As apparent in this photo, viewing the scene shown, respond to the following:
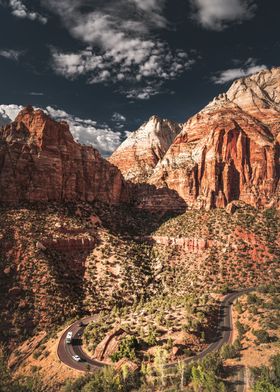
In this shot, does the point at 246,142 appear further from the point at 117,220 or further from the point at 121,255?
the point at 121,255

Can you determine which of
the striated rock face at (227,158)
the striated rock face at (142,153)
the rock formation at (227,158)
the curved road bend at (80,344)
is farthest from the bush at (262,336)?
the striated rock face at (142,153)

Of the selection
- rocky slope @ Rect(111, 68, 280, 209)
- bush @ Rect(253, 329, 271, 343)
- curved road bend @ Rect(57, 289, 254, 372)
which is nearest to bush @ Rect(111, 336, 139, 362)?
curved road bend @ Rect(57, 289, 254, 372)

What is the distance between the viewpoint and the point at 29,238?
8344cm

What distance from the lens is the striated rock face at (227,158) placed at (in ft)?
372

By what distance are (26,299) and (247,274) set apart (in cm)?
5620

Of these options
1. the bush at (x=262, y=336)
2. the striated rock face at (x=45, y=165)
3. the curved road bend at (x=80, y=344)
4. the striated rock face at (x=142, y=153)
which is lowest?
the curved road bend at (x=80, y=344)

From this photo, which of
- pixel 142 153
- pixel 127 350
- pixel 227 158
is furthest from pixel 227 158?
pixel 127 350

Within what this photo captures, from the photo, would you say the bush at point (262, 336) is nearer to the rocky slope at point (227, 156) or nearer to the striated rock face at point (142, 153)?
the rocky slope at point (227, 156)

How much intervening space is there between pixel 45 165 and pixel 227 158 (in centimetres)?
6524

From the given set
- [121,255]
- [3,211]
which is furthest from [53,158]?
[121,255]

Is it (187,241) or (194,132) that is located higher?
(194,132)

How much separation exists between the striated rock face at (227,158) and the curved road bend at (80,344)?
5083 centimetres

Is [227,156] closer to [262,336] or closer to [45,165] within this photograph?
[45,165]

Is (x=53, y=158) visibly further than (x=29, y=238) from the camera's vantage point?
Yes
